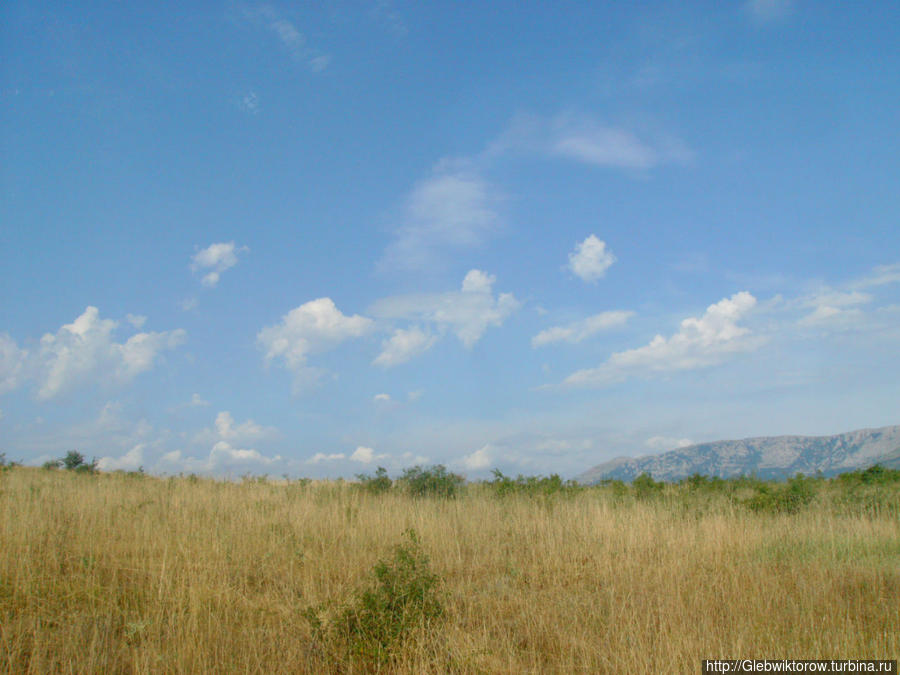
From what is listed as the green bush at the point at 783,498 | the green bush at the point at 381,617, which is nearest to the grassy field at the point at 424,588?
the green bush at the point at 381,617

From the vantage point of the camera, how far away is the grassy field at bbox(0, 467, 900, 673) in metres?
5.43

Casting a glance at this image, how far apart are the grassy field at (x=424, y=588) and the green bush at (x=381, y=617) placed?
26mm

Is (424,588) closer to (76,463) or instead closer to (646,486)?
(646,486)

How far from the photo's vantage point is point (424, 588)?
6.69 m

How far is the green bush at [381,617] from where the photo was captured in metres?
5.67

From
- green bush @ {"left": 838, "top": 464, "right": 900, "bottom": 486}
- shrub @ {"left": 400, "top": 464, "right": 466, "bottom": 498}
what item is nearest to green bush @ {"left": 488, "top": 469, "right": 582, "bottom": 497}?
shrub @ {"left": 400, "top": 464, "right": 466, "bottom": 498}

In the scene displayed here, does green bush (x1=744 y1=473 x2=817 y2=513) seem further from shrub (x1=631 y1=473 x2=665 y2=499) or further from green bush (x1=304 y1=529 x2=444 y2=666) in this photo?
green bush (x1=304 y1=529 x2=444 y2=666)

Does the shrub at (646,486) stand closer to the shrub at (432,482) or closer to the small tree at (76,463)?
the shrub at (432,482)

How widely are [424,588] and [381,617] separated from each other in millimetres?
784

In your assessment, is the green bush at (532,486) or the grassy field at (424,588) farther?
the green bush at (532,486)

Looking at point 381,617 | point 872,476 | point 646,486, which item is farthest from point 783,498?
point 381,617

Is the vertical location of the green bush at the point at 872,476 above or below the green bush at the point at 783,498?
below

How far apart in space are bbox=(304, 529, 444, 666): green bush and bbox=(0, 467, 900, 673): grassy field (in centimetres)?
3

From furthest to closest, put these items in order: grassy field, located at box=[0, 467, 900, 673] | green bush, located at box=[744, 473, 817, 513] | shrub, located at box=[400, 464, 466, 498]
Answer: shrub, located at box=[400, 464, 466, 498] < green bush, located at box=[744, 473, 817, 513] < grassy field, located at box=[0, 467, 900, 673]
